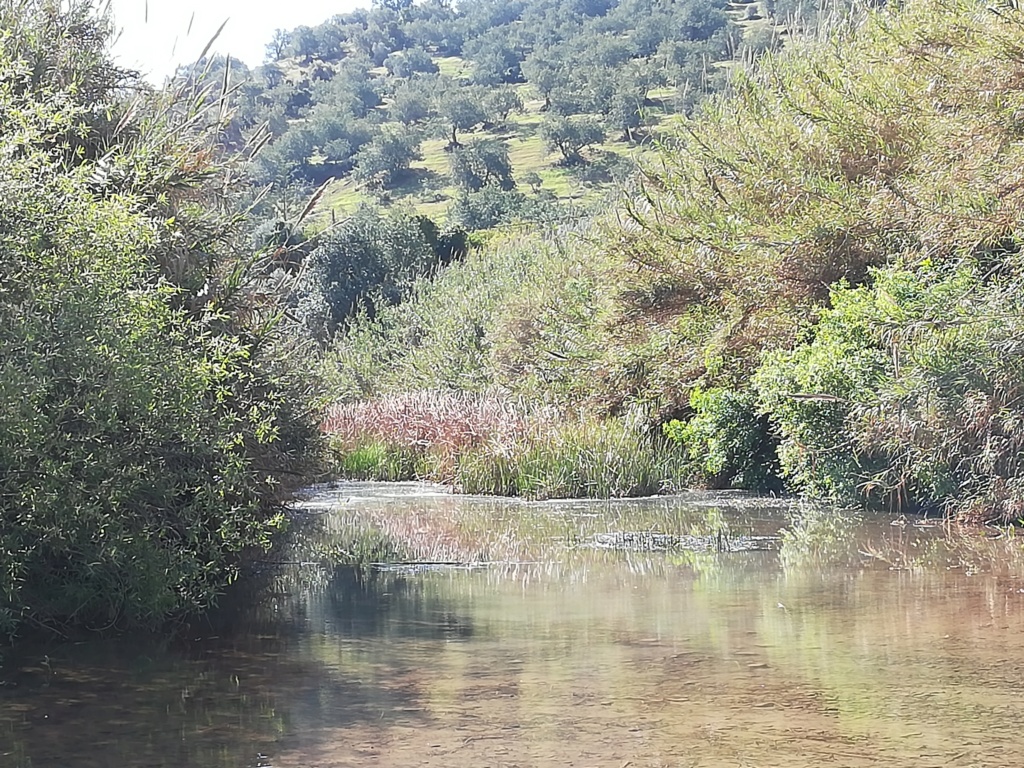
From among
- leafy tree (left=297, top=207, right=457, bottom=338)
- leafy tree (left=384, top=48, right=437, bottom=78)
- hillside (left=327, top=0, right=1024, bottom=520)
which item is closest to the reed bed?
hillside (left=327, top=0, right=1024, bottom=520)

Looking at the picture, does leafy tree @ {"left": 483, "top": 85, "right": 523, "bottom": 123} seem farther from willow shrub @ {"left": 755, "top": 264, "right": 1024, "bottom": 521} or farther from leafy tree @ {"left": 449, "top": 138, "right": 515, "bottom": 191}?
willow shrub @ {"left": 755, "top": 264, "right": 1024, "bottom": 521}

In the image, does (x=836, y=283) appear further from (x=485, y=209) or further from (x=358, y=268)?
(x=485, y=209)

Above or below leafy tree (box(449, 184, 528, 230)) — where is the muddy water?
below

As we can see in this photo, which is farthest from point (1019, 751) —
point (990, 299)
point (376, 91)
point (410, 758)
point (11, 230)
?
point (376, 91)

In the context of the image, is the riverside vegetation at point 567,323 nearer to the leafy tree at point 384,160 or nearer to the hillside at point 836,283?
the hillside at point 836,283

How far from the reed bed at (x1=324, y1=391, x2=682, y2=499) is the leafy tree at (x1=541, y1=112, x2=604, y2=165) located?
55.4m

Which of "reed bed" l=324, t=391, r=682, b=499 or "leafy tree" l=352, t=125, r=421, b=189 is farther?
"leafy tree" l=352, t=125, r=421, b=189

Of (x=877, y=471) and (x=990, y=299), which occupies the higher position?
(x=990, y=299)

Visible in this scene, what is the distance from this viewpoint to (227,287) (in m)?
11.6

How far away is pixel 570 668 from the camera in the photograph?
8664mm

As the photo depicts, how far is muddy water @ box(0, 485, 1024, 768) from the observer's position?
6.94m

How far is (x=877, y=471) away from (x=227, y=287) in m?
10.1

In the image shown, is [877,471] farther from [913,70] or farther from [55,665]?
[55,665]

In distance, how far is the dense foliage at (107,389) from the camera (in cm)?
877
